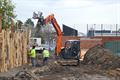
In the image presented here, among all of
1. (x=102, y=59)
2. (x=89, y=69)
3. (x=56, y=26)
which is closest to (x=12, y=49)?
(x=89, y=69)

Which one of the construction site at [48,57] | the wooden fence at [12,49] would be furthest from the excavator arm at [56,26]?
the wooden fence at [12,49]

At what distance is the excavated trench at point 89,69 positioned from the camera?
90.6 feet

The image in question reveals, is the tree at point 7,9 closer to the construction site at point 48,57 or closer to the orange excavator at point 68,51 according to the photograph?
the construction site at point 48,57

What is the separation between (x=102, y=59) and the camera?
3862 cm

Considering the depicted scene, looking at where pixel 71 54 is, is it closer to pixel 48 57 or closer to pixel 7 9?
pixel 48 57

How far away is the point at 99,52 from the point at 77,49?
2988 mm

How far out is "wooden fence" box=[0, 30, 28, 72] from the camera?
1133 inches

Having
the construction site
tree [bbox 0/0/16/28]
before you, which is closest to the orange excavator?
the construction site

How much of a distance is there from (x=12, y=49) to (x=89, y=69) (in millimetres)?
6411

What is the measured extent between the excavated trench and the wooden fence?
5.81 ft

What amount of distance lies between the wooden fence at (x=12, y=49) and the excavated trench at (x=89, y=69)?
177 centimetres

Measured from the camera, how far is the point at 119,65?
35500 millimetres

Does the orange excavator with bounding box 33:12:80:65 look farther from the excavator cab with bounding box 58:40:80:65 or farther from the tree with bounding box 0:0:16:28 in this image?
the tree with bounding box 0:0:16:28

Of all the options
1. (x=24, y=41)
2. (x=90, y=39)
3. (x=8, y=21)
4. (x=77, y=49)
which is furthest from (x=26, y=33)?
(x=90, y=39)
